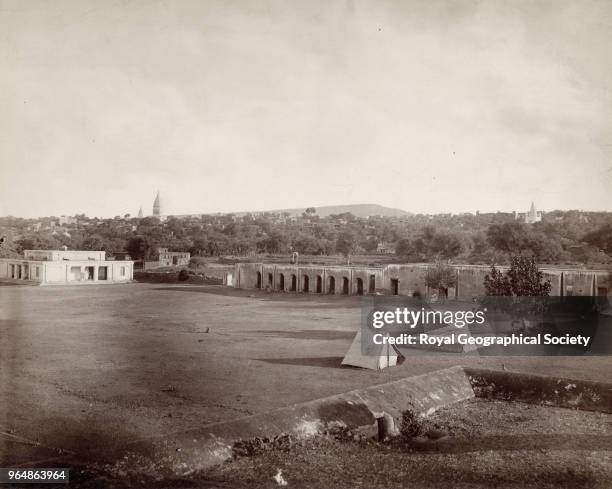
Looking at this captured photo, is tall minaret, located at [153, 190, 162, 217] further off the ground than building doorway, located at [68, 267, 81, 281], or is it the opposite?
tall minaret, located at [153, 190, 162, 217]

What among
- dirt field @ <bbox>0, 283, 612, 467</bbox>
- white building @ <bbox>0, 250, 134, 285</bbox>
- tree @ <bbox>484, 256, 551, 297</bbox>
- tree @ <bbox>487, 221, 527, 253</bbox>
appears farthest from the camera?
tree @ <bbox>487, 221, 527, 253</bbox>

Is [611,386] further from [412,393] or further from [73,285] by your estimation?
[73,285]

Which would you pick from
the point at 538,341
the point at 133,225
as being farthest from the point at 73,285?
the point at 538,341

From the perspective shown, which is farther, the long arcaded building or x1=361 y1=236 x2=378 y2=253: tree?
x1=361 y1=236 x2=378 y2=253: tree

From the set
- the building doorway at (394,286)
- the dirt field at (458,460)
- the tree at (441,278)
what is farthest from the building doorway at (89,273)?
the building doorway at (394,286)

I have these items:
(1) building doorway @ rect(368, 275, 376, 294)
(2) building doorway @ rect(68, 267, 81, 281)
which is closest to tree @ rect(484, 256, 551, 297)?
(2) building doorway @ rect(68, 267, 81, 281)

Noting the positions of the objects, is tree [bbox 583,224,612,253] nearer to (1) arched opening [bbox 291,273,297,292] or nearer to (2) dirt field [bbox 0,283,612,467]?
(2) dirt field [bbox 0,283,612,467]

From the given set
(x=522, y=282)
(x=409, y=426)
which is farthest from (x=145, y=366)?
(x=522, y=282)
